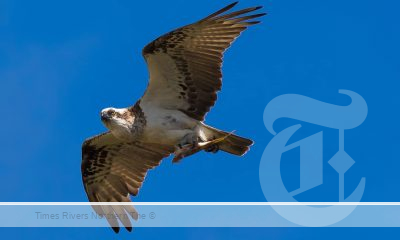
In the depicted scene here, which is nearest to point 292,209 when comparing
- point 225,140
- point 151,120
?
point 225,140

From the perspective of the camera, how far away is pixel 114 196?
704 inches

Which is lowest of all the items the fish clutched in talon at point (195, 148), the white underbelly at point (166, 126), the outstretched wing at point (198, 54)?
the fish clutched in talon at point (195, 148)

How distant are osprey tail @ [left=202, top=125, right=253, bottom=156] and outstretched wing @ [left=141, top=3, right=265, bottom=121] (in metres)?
0.37

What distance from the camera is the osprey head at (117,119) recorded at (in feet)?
53.5

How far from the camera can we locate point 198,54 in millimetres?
16391

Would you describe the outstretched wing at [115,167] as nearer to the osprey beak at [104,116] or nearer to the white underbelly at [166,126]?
the white underbelly at [166,126]

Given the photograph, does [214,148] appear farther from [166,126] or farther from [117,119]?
[117,119]

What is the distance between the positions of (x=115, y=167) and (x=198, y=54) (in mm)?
2885

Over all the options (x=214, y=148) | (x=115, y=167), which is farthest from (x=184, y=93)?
(x=115, y=167)

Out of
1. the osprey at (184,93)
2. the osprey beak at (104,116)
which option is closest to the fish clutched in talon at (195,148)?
the osprey at (184,93)

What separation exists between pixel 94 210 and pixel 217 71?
11.0 ft

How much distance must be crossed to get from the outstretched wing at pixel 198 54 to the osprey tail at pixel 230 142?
37 cm

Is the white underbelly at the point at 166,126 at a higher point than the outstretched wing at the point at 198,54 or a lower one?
lower

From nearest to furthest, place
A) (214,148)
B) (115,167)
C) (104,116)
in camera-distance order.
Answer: (104,116) → (214,148) → (115,167)
